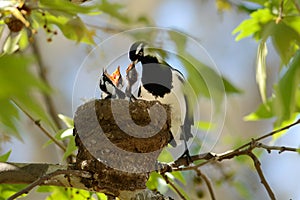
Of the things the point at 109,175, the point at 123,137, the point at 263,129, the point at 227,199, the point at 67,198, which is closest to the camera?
the point at 109,175

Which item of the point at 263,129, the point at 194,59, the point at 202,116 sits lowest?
the point at 194,59

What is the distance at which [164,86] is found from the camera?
1.71m

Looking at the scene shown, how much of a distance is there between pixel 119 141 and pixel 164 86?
31 cm

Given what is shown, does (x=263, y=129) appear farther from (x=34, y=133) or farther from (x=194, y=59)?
(x=194, y=59)

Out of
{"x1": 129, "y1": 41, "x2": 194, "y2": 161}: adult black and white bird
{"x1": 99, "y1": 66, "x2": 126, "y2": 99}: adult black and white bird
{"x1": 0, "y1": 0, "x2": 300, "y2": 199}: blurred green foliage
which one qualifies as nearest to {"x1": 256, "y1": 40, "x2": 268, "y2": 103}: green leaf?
{"x1": 0, "y1": 0, "x2": 300, "y2": 199}: blurred green foliage

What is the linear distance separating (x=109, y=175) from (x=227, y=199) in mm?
3216

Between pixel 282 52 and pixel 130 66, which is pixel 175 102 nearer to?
pixel 130 66

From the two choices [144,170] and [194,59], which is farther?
[194,59]

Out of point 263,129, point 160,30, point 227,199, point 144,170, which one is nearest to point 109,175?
point 144,170

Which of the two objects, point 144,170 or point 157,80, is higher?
point 157,80

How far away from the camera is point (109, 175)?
136 centimetres

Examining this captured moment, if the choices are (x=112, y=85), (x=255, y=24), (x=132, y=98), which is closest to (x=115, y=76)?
(x=112, y=85)

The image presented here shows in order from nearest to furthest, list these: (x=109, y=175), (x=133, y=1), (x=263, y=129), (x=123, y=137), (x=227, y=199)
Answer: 1. (x=109, y=175)
2. (x=123, y=137)
3. (x=227, y=199)
4. (x=263, y=129)
5. (x=133, y=1)

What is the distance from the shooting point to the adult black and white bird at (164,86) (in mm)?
1562
